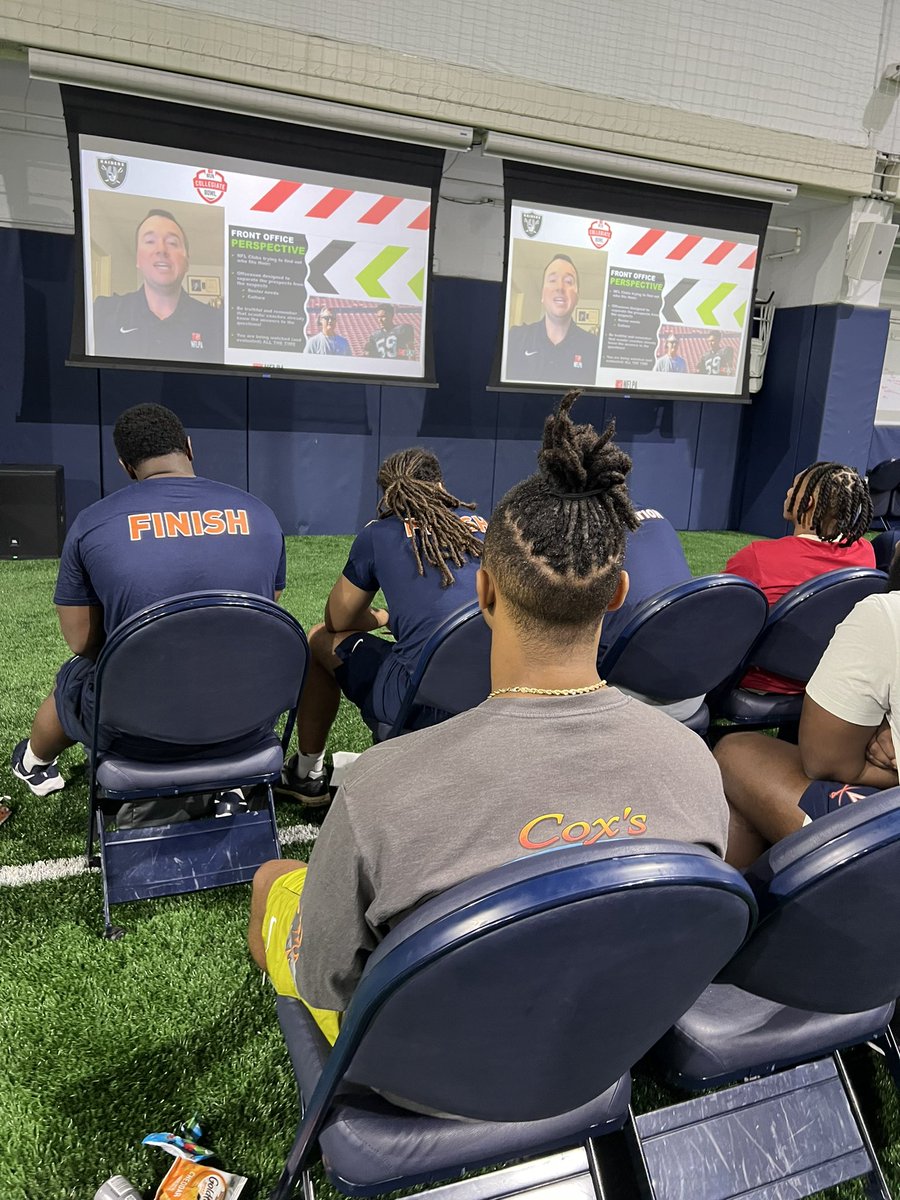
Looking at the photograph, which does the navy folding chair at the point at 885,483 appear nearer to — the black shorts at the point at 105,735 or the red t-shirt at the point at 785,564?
the red t-shirt at the point at 785,564

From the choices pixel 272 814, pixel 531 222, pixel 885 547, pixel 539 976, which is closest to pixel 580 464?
pixel 539 976

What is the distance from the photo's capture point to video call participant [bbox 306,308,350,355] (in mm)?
5637

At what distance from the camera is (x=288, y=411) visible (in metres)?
6.33

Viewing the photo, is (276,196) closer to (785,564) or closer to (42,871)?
(785,564)

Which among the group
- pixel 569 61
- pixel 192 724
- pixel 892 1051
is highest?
pixel 569 61

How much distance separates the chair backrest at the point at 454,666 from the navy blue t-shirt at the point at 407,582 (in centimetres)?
18

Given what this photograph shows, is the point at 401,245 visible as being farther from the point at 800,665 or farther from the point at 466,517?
the point at 800,665

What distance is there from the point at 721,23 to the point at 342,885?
6.84m

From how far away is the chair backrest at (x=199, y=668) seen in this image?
1.61m

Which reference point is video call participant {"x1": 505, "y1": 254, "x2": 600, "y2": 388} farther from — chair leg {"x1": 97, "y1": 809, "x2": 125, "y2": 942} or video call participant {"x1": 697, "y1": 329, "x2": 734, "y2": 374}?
chair leg {"x1": 97, "y1": 809, "x2": 125, "y2": 942}

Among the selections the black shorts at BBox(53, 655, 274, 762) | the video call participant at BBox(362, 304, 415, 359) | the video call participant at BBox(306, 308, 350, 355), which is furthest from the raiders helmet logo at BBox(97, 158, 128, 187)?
the black shorts at BBox(53, 655, 274, 762)

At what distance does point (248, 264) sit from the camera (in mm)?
5363

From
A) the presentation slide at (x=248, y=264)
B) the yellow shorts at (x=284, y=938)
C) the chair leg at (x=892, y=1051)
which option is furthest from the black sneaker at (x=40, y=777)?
the presentation slide at (x=248, y=264)

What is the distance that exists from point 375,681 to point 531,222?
4.71 m
